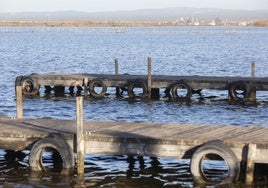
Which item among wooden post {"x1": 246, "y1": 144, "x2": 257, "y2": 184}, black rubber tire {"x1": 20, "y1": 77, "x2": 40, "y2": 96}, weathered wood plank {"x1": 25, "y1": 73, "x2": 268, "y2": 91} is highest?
wooden post {"x1": 246, "y1": 144, "x2": 257, "y2": 184}

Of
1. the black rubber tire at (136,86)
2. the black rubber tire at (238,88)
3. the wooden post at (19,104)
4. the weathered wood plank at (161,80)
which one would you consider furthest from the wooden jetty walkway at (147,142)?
the black rubber tire at (136,86)

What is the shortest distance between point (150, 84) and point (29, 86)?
21.5 feet

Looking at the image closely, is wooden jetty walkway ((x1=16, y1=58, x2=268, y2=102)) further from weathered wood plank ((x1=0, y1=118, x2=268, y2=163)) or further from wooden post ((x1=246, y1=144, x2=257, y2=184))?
wooden post ((x1=246, y1=144, x2=257, y2=184))

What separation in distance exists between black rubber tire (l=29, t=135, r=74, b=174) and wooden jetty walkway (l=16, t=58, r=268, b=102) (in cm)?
1693

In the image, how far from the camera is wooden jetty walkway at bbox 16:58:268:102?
34812mm

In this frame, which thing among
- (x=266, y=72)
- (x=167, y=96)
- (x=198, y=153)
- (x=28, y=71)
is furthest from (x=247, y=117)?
(x=28, y=71)

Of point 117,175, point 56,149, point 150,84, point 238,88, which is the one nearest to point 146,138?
point 117,175

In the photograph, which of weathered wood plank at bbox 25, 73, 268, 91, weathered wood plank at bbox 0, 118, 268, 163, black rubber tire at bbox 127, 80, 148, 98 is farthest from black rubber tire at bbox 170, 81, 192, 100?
weathered wood plank at bbox 0, 118, 268, 163

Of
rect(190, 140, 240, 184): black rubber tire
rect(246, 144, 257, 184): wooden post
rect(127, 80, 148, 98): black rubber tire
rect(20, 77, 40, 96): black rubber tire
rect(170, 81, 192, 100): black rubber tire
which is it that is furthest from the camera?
rect(20, 77, 40, 96): black rubber tire

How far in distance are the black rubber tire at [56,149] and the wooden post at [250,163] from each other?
4382 millimetres

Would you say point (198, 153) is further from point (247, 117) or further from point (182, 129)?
point (247, 117)

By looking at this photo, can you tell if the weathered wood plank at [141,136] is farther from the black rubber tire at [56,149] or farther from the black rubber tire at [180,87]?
the black rubber tire at [180,87]

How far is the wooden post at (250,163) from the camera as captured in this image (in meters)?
17.1

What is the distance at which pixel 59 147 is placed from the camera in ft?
60.6
